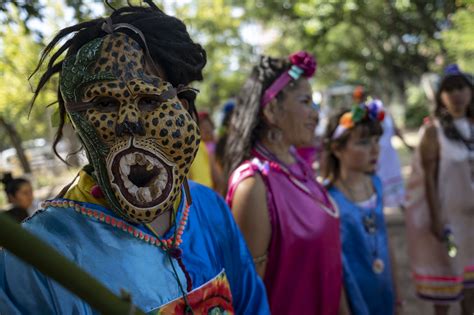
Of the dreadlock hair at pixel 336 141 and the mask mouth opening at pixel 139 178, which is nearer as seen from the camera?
the mask mouth opening at pixel 139 178

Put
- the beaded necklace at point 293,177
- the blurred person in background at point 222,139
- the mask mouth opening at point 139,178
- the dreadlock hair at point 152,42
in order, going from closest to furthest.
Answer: the mask mouth opening at point 139,178, the dreadlock hair at point 152,42, the beaded necklace at point 293,177, the blurred person in background at point 222,139

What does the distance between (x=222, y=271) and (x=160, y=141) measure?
1.63 feet

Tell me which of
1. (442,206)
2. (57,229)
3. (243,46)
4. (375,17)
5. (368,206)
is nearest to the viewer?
(57,229)

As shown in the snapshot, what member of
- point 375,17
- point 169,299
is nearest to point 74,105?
point 169,299

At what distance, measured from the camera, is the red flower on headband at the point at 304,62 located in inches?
118

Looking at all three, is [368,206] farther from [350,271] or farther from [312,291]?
[312,291]

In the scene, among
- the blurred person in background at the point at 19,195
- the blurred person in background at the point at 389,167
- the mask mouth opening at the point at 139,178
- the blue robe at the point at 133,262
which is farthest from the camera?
the blurred person in background at the point at 389,167

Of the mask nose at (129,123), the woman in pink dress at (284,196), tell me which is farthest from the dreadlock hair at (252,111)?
the mask nose at (129,123)

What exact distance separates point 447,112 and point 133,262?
3.65 metres

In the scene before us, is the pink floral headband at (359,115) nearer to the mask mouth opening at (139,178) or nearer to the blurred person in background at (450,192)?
the blurred person in background at (450,192)

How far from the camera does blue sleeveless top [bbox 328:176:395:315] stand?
3.32m

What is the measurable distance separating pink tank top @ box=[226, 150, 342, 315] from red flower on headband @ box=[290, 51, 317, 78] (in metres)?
0.56

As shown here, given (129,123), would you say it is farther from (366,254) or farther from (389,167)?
(389,167)

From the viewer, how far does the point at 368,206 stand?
3523 millimetres
